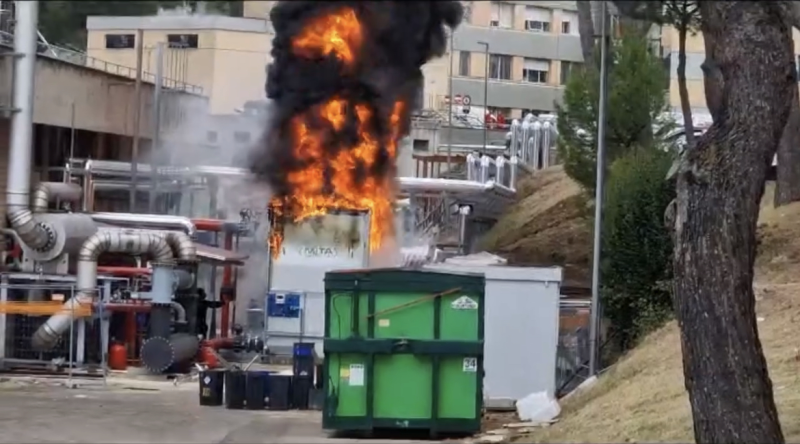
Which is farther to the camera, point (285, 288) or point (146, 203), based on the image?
point (146, 203)

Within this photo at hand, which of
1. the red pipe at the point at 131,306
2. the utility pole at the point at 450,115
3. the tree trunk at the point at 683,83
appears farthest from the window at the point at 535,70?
the tree trunk at the point at 683,83

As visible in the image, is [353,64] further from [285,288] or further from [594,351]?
[594,351]

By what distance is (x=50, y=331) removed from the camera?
2431 centimetres

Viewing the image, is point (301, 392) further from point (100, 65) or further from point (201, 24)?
point (100, 65)

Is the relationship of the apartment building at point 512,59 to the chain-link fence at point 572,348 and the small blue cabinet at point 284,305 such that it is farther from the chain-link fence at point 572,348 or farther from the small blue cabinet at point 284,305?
the chain-link fence at point 572,348

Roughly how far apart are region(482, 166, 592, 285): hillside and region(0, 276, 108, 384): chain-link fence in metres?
9.64

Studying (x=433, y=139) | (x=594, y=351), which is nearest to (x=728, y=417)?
(x=594, y=351)

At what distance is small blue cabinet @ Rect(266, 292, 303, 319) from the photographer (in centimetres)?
2502

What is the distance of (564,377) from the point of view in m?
20.3

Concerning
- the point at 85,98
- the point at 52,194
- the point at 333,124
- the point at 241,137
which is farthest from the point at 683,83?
the point at 241,137

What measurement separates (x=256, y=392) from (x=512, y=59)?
25581mm

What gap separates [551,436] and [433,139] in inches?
963

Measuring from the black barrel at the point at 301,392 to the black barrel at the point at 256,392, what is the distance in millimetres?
405

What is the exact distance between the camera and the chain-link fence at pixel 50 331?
24000mm
